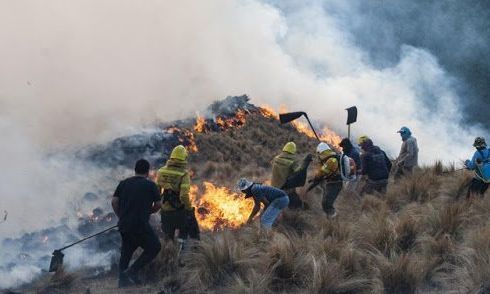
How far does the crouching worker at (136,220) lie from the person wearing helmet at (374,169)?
5351 millimetres

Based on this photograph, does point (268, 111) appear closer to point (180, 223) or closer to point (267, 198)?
point (267, 198)

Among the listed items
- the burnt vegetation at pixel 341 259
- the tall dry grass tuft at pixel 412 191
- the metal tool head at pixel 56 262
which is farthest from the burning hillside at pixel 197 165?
the tall dry grass tuft at pixel 412 191

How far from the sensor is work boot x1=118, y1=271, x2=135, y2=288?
6.64m

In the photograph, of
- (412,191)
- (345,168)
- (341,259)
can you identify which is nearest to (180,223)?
(341,259)

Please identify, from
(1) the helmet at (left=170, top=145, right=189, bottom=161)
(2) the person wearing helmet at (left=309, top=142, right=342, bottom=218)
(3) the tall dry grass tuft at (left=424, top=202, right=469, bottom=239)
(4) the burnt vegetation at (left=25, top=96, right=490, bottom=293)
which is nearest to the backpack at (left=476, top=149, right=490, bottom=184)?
(4) the burnt vegetation at (left=25, top=96, right=490, bottom=293)

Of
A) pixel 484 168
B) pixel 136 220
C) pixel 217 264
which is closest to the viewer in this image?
pixel 217 264

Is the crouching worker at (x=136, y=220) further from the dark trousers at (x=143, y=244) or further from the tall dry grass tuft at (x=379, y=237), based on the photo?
the tall dry grass tuft at (x=379, y=237)

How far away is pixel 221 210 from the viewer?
1014 centimetres

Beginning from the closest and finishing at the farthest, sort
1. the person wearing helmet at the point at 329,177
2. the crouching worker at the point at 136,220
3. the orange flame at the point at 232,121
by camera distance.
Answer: the crouching worker at the point at 136,220, the person wearing helmet at the point at 329,177, the orange flame at the point at 232,121

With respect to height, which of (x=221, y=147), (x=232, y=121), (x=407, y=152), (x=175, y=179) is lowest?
(x=175, y=179)

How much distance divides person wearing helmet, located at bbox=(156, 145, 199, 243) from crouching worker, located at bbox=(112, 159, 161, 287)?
2.45 feet

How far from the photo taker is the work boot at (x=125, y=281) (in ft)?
21.8

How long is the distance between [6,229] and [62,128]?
20.8ft

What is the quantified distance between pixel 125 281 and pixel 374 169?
5.91 metres
